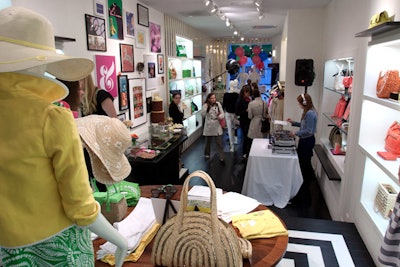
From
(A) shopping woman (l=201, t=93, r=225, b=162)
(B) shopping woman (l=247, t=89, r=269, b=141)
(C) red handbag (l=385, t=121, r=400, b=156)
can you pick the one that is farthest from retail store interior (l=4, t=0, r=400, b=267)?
(A) shopping woman (l=201, t=93, r=225, b=162)

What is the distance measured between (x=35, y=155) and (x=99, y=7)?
306 centimetres

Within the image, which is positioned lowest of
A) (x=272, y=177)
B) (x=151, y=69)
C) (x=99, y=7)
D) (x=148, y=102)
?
(x=272, y=177)

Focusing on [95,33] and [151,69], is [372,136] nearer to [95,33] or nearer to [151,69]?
[95,33]

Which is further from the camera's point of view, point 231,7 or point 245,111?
point 245,111

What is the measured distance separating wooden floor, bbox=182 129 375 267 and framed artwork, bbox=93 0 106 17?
2722 mm

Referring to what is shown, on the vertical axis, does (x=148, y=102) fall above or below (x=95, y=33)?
below

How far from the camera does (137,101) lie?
4.68 meters

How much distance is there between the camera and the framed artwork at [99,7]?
3.48 metres

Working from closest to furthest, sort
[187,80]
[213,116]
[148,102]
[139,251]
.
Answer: [139,251], [148,102], [213,116], [187,80]

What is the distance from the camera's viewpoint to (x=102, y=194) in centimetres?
170

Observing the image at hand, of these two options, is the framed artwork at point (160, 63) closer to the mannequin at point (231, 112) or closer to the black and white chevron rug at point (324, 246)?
the mannequin at point (231, 112)

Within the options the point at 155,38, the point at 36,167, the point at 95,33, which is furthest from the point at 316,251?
the point at 155,38

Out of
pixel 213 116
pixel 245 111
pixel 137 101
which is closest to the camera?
pixel 137 101

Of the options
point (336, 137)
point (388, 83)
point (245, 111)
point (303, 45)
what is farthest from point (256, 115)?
point (388, 83)
